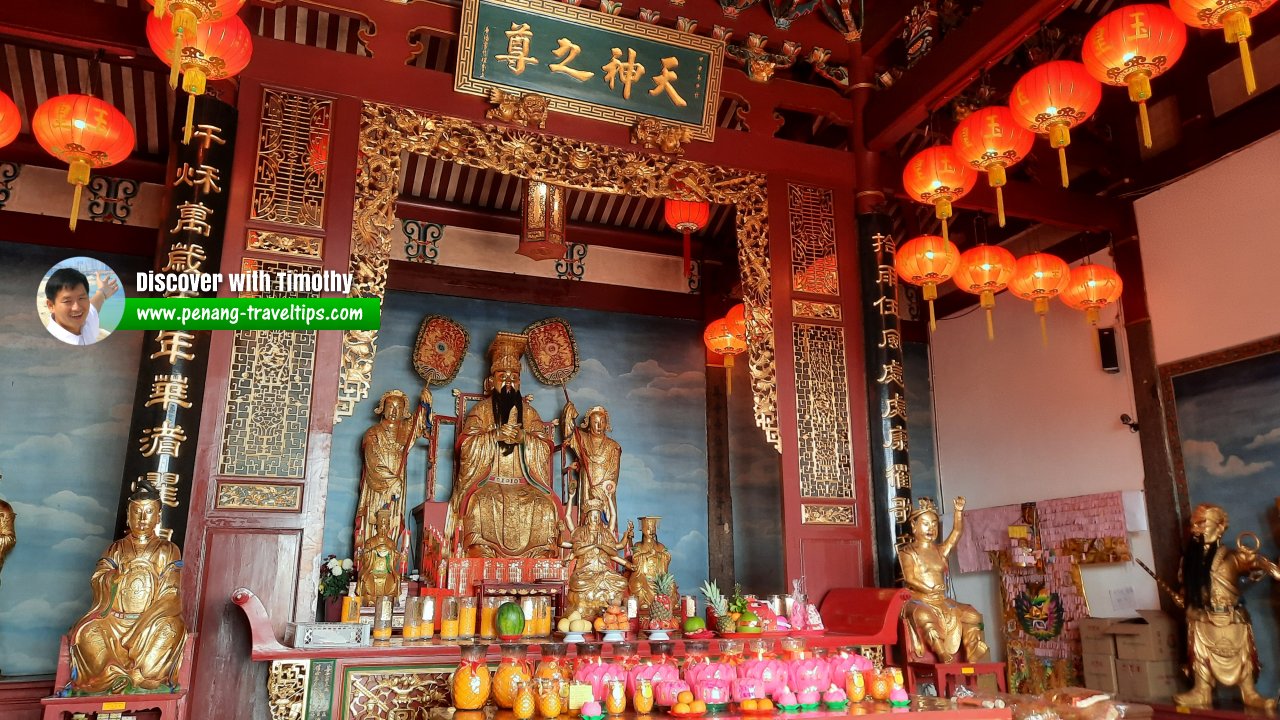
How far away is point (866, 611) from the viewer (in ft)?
14.8

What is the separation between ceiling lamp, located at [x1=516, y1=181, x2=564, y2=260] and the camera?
19.2 feet

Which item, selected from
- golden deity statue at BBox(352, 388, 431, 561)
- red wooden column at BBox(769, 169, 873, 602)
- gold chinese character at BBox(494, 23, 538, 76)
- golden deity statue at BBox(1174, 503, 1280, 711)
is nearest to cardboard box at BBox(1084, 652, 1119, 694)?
golden deity statue at BBox(1174, 503, 1280, 711)

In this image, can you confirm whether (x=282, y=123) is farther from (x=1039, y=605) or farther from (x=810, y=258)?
(x=1039, y=605)

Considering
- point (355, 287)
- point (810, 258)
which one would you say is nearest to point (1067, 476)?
point (810, 258)

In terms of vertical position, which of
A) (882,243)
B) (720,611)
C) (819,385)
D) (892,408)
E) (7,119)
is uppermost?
(7,119)

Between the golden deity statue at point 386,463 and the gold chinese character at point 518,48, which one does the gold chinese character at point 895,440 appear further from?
the golden deity statue at point 386,463

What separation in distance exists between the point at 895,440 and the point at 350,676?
3216 millimetres

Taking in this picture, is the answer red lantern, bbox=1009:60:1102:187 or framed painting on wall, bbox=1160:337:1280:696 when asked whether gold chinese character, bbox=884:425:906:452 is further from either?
framed painting on wall, bbox=1160:337:1280:696

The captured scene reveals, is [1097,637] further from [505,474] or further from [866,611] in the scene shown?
[505,474]

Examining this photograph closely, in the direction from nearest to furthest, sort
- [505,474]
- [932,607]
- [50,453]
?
[932,607], [50,453], [505,474]

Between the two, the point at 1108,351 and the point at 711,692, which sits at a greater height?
the point at 1108,351

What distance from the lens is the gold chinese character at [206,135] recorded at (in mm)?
4109

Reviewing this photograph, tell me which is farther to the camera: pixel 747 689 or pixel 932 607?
pixel 932 607

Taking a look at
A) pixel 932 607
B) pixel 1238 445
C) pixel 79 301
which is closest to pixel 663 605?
pixel 932 607
